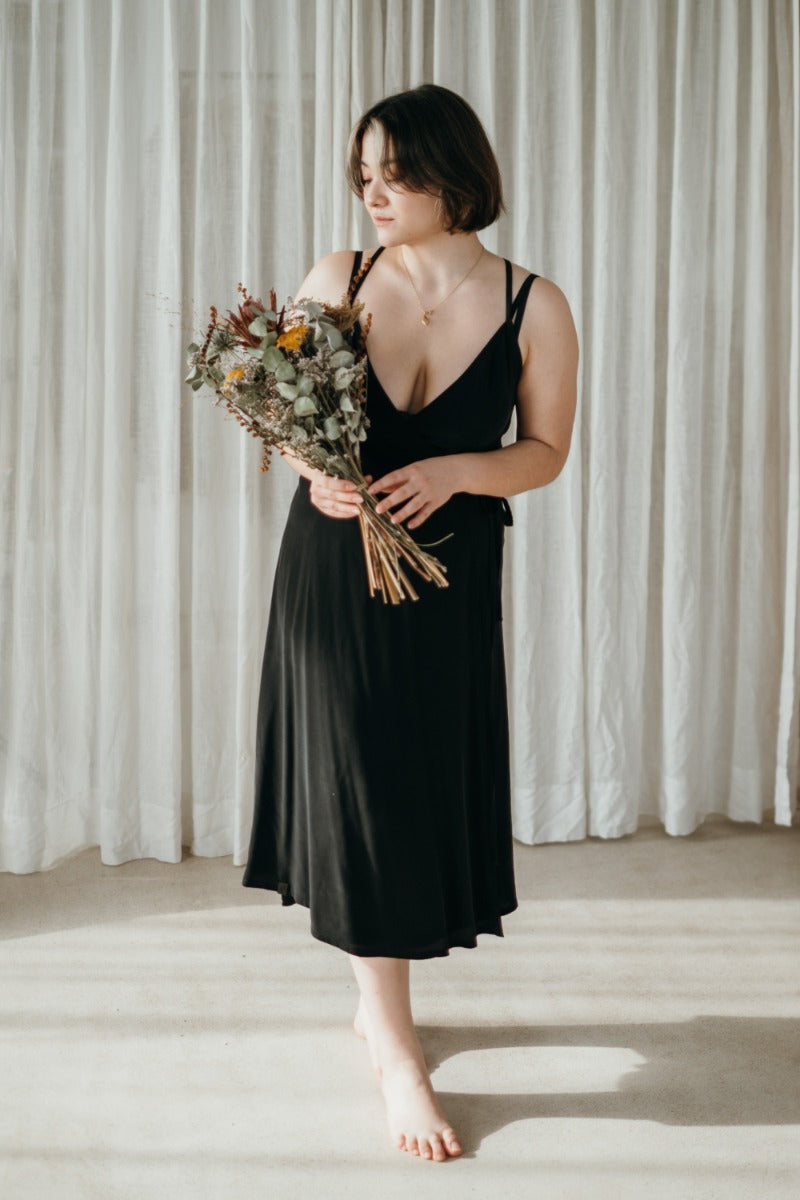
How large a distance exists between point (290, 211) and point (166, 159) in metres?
0.33

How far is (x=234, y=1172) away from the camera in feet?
6.29

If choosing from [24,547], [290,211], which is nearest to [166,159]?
[290,211]

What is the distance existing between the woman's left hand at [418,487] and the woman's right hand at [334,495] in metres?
0.03

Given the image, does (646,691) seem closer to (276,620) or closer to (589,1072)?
(589,1072)

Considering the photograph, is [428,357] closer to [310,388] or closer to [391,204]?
[391,204]

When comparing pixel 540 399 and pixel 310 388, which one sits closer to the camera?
pixel 310 388

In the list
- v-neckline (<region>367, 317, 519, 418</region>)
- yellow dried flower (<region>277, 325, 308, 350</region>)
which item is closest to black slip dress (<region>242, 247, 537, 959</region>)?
v-neckline (<region>367, 317, 519, 418</region>)

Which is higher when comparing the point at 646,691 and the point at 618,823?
the point at 646,691

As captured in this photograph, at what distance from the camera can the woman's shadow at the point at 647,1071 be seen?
6.88 ft

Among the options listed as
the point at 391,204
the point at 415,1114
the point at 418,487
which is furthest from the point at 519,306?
the point at 415,1114

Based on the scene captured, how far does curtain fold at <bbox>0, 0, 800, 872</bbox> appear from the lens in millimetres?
3000

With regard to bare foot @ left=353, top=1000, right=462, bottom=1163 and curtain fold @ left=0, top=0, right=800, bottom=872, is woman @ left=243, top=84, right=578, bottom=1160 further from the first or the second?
curtain fold @ left=0, top=0, right=800, bottom=872

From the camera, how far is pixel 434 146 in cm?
188

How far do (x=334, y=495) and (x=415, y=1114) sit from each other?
3.49ft
